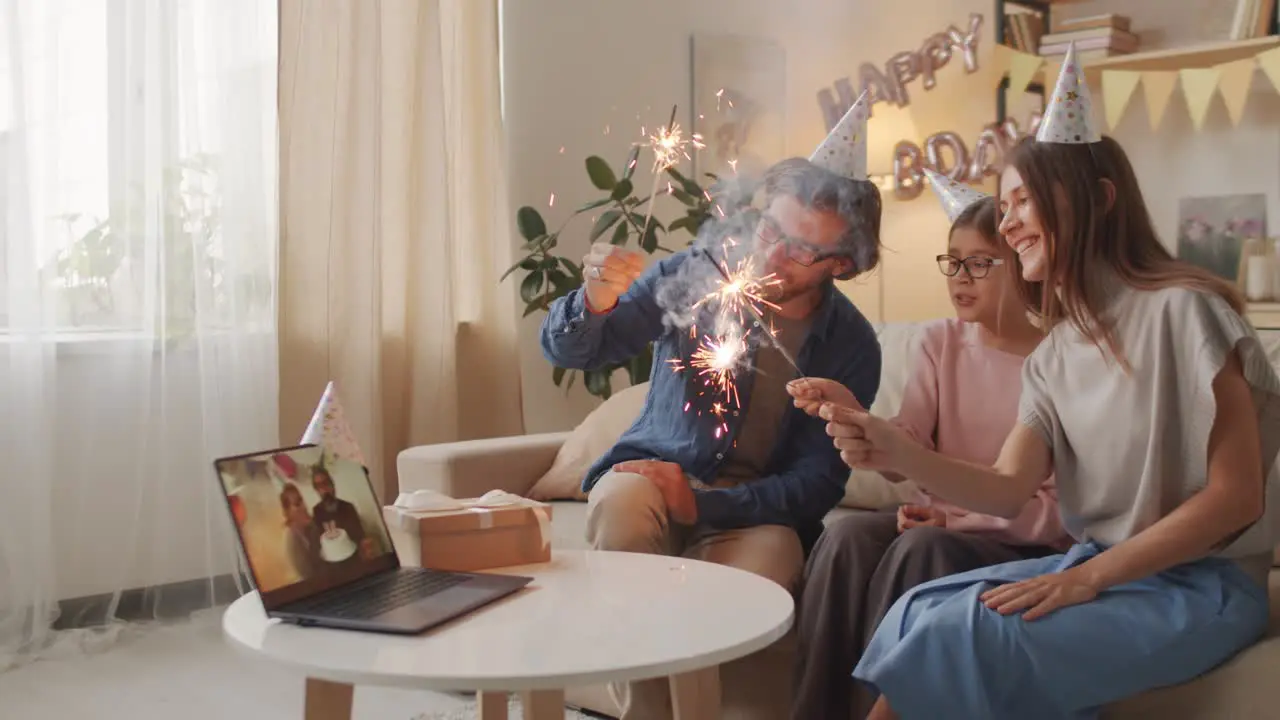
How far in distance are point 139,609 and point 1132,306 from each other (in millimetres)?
2551

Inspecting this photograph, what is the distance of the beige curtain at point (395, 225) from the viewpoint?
11.1 feet

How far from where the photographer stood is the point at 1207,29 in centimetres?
427

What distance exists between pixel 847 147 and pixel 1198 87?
8.01ft

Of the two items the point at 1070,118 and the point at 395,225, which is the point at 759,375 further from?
the point at 395,225

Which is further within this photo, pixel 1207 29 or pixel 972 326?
pixel 1207 29

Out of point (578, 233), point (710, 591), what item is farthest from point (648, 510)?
point (578, 233)

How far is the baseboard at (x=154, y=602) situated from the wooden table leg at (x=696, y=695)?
73.8 inches

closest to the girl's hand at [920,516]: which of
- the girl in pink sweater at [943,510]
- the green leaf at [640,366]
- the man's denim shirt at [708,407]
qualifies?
the girl in pink sweater at [943,510]

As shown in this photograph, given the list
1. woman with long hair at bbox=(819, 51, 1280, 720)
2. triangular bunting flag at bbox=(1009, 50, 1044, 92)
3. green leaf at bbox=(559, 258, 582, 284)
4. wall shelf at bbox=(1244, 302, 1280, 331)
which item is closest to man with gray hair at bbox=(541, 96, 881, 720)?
woman with long hair at bbox=(819, 51, 1280, 720)

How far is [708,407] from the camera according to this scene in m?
2.19

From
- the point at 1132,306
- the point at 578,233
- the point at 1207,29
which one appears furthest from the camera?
the point at 1207,29

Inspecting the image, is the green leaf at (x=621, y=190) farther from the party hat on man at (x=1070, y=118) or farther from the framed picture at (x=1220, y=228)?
the party hat on man at (x=1070, y=118)

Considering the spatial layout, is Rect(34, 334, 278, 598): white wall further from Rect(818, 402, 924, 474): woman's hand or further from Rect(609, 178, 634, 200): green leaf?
Rect(818, 402, 924, 474): woman's hand

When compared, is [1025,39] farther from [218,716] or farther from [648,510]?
[218,716]
